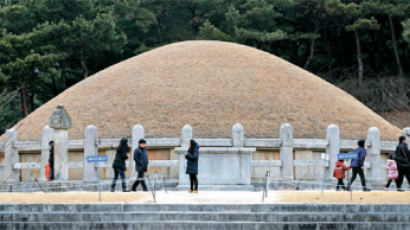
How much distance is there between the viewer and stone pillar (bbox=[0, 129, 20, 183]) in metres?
26.4

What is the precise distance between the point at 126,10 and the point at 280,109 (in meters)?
21.8

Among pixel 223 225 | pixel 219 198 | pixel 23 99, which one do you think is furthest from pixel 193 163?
pixel 23 99

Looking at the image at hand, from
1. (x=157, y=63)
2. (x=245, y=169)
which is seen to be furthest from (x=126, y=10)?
(x=245, y=169)

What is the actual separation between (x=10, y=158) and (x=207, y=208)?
45.6 feet

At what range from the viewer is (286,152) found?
2430cm

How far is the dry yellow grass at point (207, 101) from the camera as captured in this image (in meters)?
28.8

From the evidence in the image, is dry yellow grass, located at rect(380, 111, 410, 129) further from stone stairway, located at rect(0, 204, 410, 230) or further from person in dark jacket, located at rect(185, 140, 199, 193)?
stone stairway, located at rect(0, 204, 410, 230)

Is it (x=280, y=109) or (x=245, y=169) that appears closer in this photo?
(x=245, y=169)

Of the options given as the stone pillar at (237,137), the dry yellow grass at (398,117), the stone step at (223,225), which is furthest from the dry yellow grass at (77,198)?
the dry yellow grass at (398,117)

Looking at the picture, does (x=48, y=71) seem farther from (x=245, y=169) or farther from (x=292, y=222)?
(x=292, y=222)

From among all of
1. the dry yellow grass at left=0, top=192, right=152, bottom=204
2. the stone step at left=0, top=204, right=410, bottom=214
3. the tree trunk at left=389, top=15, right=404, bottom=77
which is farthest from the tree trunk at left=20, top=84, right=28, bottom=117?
the stone step at left=0, top=204, right=410, bottom=214

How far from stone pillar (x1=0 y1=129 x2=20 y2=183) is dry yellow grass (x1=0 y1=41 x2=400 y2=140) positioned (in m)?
2.59

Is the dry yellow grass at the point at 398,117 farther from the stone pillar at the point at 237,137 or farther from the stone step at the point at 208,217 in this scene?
the stone step at the point at 208,217

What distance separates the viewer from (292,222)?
13734mm
